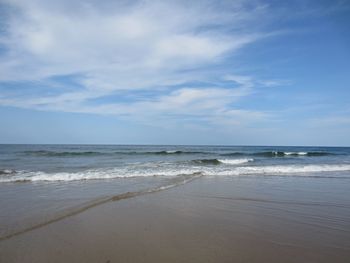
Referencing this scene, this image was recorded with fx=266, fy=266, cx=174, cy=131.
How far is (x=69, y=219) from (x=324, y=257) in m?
4.78

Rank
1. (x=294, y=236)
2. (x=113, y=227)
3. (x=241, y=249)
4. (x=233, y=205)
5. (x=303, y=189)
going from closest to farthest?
(x=241, y=249) < (x=294, y=236) < (x=113, y=227) < (x=233, y=205) < (x=303, y=189)

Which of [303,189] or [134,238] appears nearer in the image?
[134,238]

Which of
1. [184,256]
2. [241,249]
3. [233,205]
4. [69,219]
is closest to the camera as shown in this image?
[184,256]

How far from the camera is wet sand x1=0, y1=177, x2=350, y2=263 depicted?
3904mm

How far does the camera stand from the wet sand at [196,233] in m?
3.90

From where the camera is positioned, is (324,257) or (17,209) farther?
(17,209)

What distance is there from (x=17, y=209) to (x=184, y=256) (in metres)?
4.77

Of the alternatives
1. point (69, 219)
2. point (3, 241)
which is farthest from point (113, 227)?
point (3, 241)

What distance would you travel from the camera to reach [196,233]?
A: 15.8ft

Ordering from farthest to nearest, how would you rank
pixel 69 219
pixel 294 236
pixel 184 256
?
1. pixel 69 219
2. pixel 294 236
3. pixel 184 256

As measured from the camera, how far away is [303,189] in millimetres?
9539

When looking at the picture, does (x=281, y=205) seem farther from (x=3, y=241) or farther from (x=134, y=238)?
(x=3, y=241)

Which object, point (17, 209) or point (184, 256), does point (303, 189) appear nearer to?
point (184, 256)

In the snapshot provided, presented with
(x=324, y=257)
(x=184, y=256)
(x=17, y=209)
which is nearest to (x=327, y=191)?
(x=324, y=257)
